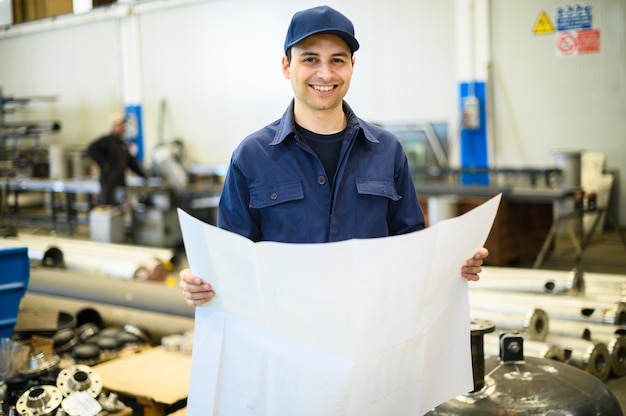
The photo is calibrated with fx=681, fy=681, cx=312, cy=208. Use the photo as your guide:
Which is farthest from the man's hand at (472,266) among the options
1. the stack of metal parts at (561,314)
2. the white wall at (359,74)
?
the white wall at (359,74)

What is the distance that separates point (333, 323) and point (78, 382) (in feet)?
4.07

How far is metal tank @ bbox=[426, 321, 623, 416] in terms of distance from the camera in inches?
65.7

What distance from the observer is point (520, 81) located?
6.31 metres

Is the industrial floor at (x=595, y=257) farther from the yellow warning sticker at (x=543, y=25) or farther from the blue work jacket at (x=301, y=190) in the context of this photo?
the blue work jacket at (x=301, y=190)

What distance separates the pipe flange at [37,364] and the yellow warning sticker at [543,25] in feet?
17.3

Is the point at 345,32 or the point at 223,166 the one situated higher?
the point at 345,32

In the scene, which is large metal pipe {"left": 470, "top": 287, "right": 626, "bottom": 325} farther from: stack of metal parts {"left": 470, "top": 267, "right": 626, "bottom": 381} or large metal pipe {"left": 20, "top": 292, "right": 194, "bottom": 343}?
large metal pipe {"left": 20, "top": 292, "right": 194, "bottom": 343}

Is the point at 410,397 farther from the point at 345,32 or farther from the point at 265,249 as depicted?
the point at 345,32

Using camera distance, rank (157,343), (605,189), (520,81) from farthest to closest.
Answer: (520,81) → (605,189) → (157,343)

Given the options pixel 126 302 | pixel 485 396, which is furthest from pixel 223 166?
pixel 485 396

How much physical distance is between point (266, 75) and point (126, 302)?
15.8 feet

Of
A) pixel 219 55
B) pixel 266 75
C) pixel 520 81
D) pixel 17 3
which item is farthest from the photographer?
pixel 219 55

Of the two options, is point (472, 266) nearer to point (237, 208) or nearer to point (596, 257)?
point (237, 208)

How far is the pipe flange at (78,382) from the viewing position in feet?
6.67
